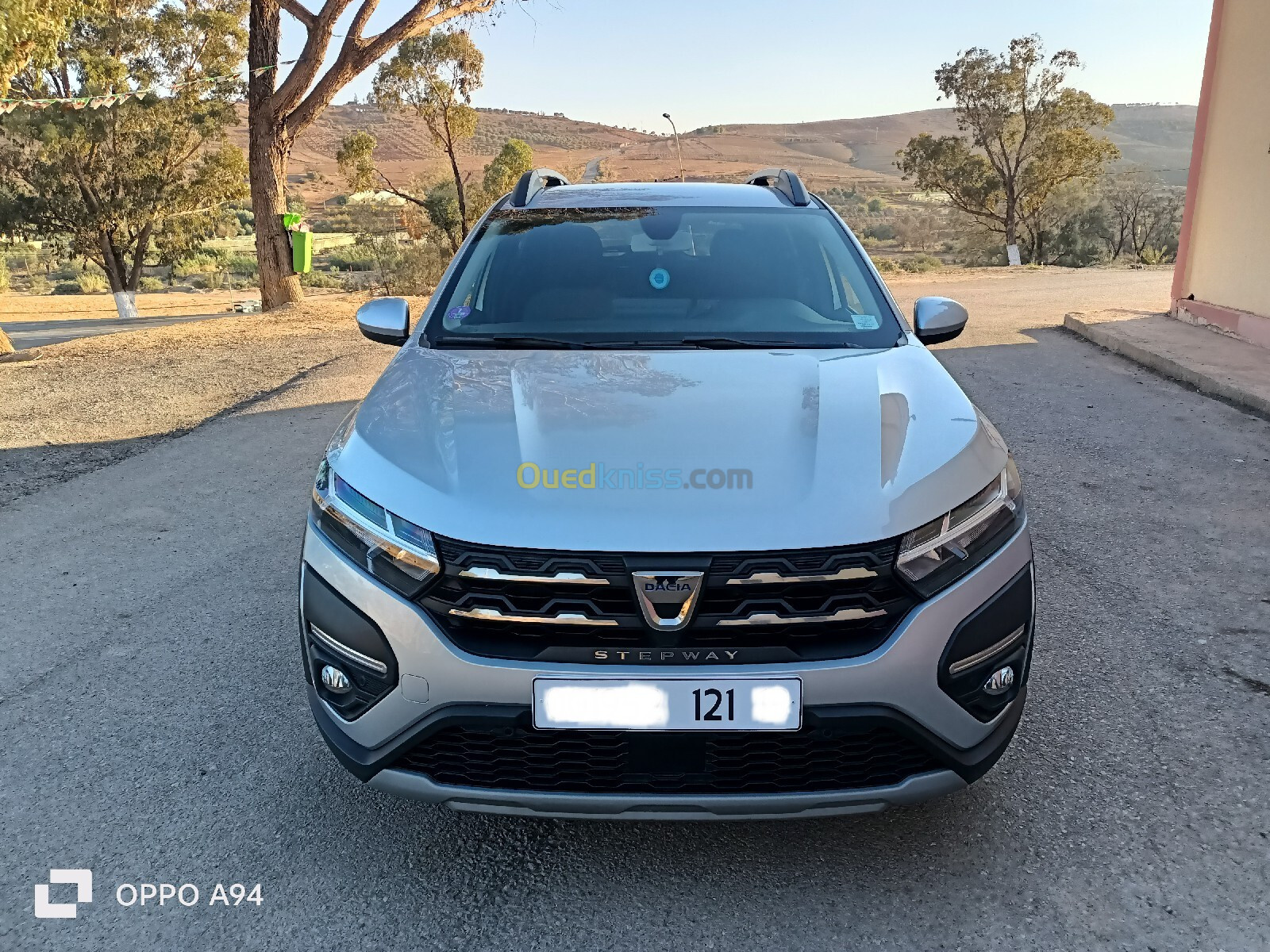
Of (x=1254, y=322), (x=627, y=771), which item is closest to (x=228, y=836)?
(x=627, y=771)

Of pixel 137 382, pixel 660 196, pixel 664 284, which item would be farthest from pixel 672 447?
pixel 137 382

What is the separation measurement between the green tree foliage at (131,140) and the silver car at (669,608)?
28345mm

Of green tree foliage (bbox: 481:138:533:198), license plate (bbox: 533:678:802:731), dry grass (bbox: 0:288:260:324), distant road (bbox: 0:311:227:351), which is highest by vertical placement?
green tree foliage (bbox: 481:138:533:198)

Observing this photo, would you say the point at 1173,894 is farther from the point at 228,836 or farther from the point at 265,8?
the point at 265,8

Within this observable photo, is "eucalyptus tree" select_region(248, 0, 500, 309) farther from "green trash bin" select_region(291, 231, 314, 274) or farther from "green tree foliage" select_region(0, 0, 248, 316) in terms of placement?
"green tree foliage" select_region(0, 0, 248, 316)

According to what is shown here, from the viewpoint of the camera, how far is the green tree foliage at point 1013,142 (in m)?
30.2

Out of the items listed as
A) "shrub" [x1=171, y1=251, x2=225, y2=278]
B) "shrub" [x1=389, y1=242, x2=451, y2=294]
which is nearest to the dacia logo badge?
"shrub" [x1=389, y1=242, x2=451, y2=294]

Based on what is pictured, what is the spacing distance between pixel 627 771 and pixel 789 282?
6.57ft

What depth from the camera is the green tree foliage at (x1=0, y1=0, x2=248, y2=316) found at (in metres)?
27.5

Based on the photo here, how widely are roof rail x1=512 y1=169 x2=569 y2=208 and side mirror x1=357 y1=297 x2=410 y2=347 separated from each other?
0.82m

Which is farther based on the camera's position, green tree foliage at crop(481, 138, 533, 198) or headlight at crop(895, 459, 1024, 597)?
green tree foliage at crop(481, 138, 533, 198)

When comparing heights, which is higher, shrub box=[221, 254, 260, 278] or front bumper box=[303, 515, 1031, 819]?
front bumper box=[303, 515, 1031, 819]

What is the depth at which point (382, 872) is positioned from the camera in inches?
94.9

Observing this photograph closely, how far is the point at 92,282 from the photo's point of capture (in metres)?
37.9
